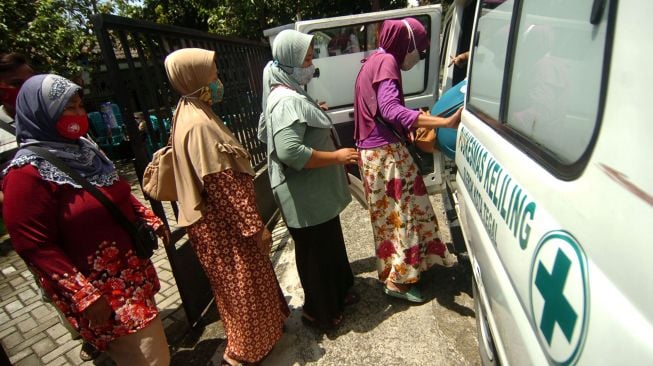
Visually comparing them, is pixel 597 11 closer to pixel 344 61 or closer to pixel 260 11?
pixel 344 61

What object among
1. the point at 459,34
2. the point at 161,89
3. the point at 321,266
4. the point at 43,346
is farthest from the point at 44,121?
the point at 459,34

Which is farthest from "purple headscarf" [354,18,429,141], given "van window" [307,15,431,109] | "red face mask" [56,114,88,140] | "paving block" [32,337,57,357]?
"paving block" [32,337,57,357]

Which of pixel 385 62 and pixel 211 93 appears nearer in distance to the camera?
pixel 211 93

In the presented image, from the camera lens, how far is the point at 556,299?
738 millimetres

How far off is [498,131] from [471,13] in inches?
93.6

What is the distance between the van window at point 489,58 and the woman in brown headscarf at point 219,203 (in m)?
1.16

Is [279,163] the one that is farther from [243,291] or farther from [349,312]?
[349,312]

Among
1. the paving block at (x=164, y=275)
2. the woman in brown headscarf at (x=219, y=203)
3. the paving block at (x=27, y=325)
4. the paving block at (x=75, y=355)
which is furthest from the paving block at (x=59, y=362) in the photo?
the woman in brown headscarf at (x=219, y=203)

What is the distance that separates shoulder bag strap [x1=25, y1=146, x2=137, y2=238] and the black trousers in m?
0.88

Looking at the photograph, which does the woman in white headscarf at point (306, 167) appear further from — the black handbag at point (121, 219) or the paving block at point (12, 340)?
the paving block at point (12, 340)

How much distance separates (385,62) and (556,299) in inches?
68.6

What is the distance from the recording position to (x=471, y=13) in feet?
10.5

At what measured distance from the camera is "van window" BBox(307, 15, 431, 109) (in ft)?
13.0

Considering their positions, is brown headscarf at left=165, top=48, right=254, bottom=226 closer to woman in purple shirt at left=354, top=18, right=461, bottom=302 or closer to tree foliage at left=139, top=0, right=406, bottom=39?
woman in purple shirt at left=354, top=18, right=461, bottom=302
